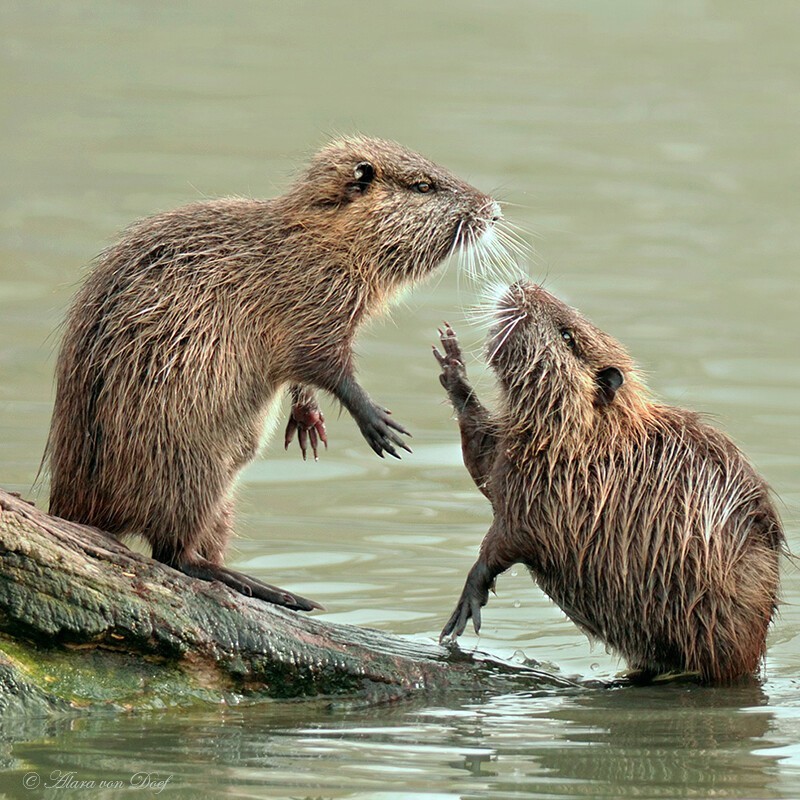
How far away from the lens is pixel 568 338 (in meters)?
6.20

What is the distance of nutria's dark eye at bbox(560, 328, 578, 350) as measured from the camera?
6191 millimetres

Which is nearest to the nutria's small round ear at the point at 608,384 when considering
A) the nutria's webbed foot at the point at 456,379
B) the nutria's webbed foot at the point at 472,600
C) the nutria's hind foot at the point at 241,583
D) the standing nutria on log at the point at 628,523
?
the standing nutria on log at the point at 628,523

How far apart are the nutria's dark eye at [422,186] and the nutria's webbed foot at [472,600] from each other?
4.36 ft

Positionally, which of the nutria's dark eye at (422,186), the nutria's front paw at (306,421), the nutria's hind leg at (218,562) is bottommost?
the nutria's hind leg at (218,562)

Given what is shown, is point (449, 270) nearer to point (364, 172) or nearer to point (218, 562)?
point (364, 172)

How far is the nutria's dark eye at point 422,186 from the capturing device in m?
6.32

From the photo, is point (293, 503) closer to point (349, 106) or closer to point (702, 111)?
point (349, 106)

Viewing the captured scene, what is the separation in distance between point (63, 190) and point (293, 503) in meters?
4.97

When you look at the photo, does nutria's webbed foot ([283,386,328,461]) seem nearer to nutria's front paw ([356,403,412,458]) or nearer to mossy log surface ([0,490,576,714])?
nutria's front paw ([356,403,412,458])

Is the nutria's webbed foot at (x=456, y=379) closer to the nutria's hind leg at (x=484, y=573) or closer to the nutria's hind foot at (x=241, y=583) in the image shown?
the nutria's hind leg at (x=484, y=573)

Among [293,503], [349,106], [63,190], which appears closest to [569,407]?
[293,503]

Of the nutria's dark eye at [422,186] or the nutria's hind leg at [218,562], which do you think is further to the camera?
the nutria's dark eye at [422,186]

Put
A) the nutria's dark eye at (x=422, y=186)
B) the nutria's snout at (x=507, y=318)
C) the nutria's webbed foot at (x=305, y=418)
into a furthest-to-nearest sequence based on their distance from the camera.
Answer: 1. the nutria's webbed foot at (x=305, y=418)
2. the nutria's dark eye at (x=422, y=186)
3. the nutria's snout at (x=507, y=318)

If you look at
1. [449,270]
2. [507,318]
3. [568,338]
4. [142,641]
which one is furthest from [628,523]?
[449,270]
